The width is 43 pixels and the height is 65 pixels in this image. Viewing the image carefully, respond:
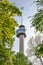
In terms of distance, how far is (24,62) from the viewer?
52188mm

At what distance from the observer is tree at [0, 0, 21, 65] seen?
2053 cm

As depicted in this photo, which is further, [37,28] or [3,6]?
[3,6]

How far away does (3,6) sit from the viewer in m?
20.7

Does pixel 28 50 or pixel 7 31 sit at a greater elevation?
pixel 28 50

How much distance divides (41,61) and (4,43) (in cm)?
2470

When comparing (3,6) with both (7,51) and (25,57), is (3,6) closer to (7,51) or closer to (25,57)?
(7,51)

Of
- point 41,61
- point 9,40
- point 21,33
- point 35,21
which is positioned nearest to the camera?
point 35,21

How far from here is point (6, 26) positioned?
21.0m

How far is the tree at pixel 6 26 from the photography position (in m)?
20.5

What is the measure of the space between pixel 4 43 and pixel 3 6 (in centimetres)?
423

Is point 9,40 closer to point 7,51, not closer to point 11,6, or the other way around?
point 7,51

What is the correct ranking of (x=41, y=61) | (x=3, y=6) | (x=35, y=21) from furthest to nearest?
(x=41, y=61) → (x=3, y=6) → (x=35, y=21)

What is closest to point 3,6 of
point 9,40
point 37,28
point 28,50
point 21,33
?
point 9,40

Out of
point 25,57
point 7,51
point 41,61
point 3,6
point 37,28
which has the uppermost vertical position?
point 25,57
